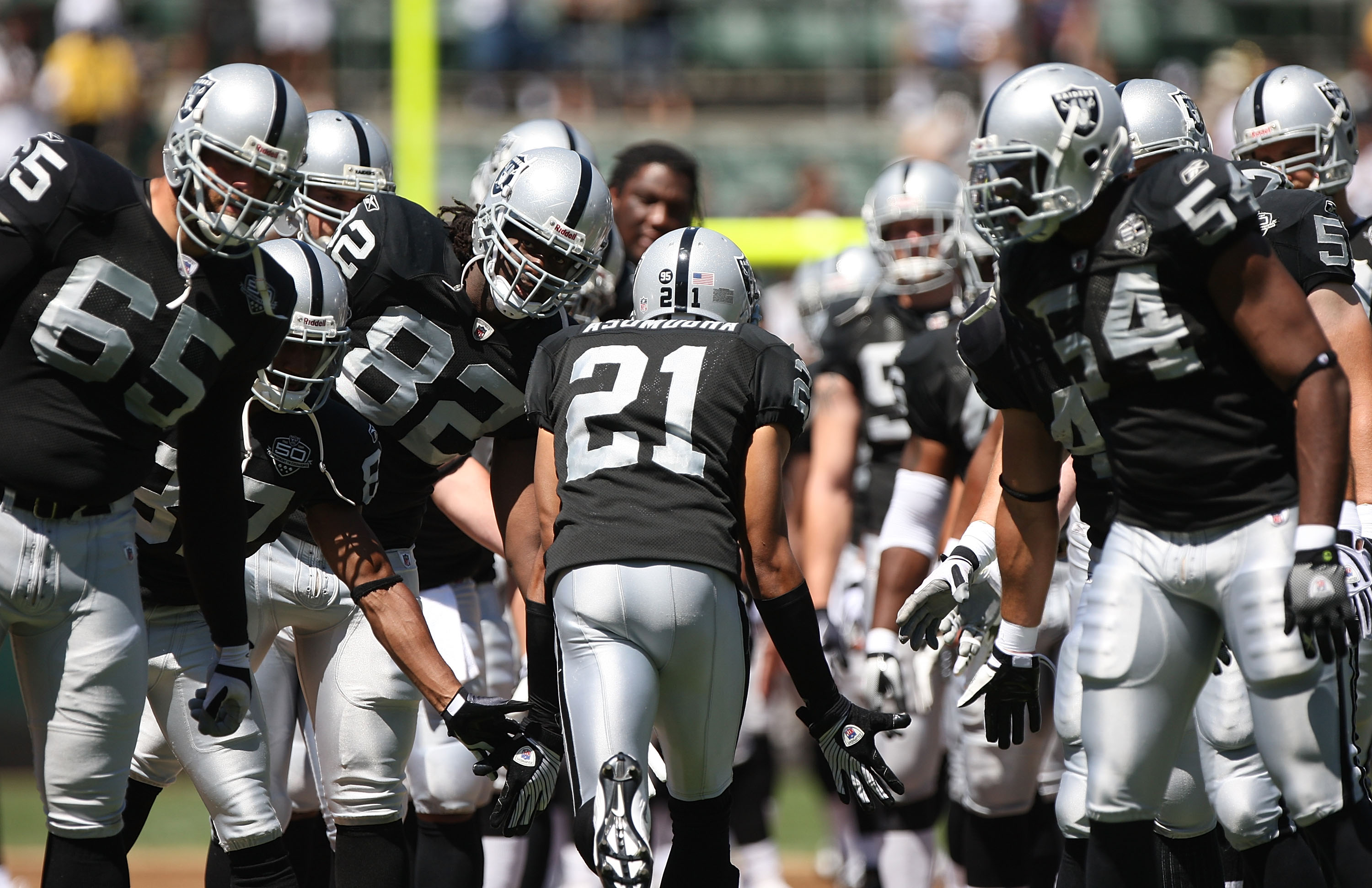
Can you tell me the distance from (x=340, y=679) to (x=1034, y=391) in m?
2.00

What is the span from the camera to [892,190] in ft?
21.3

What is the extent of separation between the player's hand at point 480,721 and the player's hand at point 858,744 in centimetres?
71

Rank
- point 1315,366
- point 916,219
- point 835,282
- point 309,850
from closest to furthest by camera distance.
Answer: point 1315,366
point 309,850
point 916,219
point 835,282

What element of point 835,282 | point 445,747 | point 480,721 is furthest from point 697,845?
point 835,282

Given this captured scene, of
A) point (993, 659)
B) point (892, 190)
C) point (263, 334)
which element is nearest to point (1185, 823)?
point (993, 659)

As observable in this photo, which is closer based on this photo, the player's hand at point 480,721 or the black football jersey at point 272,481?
the player's hand at point 480,721

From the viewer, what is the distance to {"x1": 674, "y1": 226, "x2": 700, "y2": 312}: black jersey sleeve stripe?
3955 mm

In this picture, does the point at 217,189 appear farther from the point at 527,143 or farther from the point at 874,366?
the point at 874,366

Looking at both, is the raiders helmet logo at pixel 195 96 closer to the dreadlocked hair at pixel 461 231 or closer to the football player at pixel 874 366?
the dreadlocked hair at pixel 461 231

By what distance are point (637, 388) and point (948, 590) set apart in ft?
3.18

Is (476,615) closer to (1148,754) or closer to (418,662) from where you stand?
(418,662)

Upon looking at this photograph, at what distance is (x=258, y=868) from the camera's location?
393cm

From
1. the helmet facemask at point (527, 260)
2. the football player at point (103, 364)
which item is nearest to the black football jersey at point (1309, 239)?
the helmet facemask at point (527, 260)

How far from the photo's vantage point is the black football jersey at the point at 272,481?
158 inches
